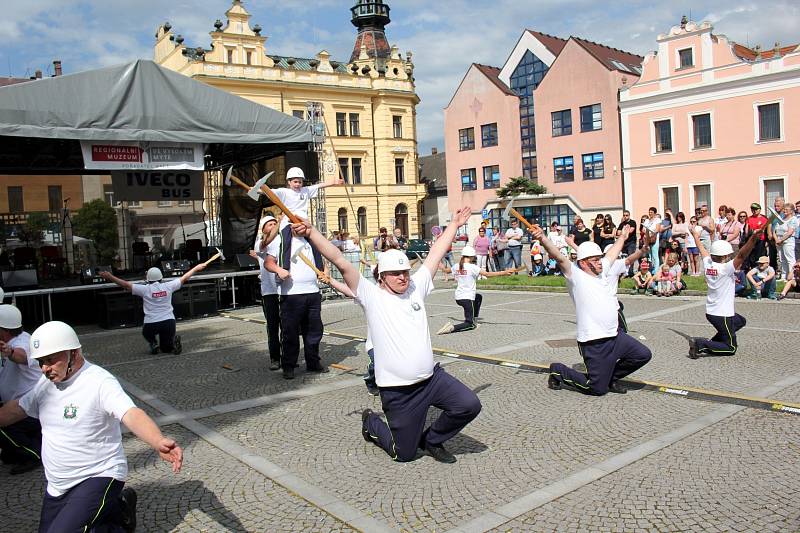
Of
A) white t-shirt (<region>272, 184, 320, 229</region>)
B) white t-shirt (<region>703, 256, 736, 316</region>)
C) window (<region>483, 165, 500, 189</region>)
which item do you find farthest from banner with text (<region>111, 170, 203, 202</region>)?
window (<region>483, 165, 500, 189</region>)

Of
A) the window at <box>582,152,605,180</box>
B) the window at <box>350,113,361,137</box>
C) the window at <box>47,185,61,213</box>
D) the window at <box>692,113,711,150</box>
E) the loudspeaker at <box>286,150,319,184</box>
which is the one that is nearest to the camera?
the loudspeaker at <box>286,150,319,184</box>

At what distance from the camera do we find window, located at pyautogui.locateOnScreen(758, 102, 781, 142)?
1335 inches

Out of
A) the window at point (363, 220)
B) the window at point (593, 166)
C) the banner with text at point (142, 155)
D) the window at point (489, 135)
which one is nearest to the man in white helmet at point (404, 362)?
the banner with text at point (142, 155)

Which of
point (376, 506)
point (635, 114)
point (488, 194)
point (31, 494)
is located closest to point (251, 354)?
point (31, 494)

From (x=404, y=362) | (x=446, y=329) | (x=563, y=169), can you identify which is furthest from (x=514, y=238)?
(x=563, y=169)

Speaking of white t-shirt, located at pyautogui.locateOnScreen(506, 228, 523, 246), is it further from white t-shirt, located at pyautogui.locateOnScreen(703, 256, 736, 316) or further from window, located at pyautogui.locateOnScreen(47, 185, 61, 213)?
window, located at pyautogui.locateOnScreen(47, 185, 61, 213)

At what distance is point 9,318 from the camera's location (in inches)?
218

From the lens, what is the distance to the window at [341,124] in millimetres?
58156

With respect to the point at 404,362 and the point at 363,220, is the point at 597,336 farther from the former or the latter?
the point at 363,220

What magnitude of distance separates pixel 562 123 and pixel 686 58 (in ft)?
32.0

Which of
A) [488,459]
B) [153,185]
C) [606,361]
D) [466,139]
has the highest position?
[466,139]

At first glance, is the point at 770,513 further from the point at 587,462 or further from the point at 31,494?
the point at 31,494

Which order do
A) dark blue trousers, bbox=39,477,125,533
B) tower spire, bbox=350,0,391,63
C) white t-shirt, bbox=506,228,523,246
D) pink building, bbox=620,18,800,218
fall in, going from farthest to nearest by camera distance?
tower spire, bbox=350,0,391,63 → pink building, bbox=620,18,800,218 → white t-shirt, bbox=506,228,523,246 → dark blue trousers, bbox=39,477,125,533

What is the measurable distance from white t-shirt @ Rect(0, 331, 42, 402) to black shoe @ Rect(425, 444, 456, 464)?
3.28m
